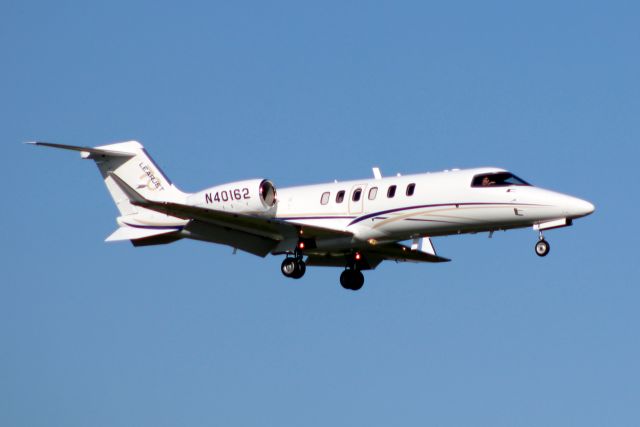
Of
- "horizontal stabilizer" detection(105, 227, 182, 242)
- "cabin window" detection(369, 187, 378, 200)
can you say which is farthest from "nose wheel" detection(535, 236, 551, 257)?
"horizontal stabilizer" detection(105, 227, 182, 242)

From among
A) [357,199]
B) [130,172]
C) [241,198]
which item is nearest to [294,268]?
[241,198]

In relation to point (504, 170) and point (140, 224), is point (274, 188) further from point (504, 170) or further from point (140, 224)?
point (504, 170)

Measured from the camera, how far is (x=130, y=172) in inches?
1356

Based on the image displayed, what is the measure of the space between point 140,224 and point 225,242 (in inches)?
99.1

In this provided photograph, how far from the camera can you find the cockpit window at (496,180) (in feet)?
98.5

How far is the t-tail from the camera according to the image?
33.7 m

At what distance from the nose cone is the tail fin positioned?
10223 mm

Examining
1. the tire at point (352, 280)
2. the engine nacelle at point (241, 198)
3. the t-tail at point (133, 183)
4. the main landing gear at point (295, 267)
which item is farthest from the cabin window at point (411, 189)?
the t-tail at point (133, 183)

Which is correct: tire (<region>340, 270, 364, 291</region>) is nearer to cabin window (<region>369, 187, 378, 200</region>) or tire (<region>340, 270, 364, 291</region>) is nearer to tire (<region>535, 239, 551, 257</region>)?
cabin window (<region>369, 187, 378, 200</region>)

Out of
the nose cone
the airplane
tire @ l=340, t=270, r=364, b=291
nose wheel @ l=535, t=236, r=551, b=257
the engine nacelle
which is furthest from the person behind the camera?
tire @ l=340, t=270, r=364, b=291

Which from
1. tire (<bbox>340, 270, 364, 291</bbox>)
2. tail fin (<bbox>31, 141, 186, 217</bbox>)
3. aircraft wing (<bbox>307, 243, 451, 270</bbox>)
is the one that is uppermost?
tail fin (<bbox>31, 141, 186, 217</bbox>)

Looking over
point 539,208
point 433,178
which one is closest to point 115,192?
point 433,178

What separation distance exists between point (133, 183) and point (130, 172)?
296 mm

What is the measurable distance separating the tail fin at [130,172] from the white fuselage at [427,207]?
3.62m
